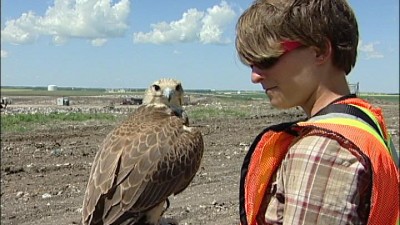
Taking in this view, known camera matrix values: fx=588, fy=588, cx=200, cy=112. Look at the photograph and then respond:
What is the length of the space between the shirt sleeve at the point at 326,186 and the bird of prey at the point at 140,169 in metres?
2.96

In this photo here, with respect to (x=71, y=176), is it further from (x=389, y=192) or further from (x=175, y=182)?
(x=389, y=192)

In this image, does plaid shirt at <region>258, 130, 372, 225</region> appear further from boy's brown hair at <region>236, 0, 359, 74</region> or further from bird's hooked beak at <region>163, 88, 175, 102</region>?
bird's hooked beak at <region>163, 88, 175, 102</region>

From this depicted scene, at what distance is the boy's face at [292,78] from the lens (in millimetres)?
1977

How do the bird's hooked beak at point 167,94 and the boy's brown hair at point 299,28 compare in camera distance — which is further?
the bird's hooked beak at point 167,94

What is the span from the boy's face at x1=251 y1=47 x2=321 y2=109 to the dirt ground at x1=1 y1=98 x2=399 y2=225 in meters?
5.68

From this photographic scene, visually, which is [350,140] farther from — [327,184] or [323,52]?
[323,52]

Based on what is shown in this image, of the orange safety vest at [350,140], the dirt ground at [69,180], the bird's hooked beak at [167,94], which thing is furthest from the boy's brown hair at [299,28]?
the dirt ground at [69,180]

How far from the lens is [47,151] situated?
14430 millimetres

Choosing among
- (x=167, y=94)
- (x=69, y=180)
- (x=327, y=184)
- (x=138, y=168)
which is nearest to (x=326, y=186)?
(x=327, y=184)

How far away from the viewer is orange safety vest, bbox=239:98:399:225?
1.75 metres

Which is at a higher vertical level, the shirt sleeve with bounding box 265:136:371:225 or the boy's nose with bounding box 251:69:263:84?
the boy's nose with bounding box 251:69:263:84

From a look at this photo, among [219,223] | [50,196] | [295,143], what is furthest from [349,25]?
[50,196]

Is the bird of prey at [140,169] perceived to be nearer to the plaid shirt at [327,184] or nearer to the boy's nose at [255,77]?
the boy's nose at [255,77]

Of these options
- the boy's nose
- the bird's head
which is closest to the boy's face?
the boy's nose
